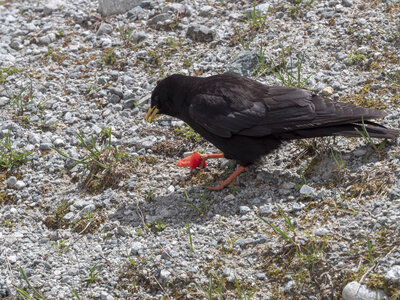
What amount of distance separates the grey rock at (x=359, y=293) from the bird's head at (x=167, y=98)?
2.95 meters

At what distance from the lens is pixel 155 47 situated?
26.9 ft

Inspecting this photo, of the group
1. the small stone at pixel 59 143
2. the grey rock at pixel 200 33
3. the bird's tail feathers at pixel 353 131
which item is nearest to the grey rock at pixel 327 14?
the grey rock at pixel 200 33

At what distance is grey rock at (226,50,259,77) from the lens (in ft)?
24.3

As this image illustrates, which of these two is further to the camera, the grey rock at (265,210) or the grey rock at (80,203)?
the grey rock at (80,203)

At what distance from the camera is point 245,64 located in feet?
24.4

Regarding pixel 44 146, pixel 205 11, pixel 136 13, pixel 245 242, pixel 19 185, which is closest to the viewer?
pixel 245 242

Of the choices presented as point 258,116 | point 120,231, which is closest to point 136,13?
point 258,116

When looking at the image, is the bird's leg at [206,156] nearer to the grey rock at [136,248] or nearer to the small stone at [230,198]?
the small stone at [230,198]

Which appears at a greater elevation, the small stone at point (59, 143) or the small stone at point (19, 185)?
the small stone at point (59, 143)

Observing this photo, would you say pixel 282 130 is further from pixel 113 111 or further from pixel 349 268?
pixel 113 111

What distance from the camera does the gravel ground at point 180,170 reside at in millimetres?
4910

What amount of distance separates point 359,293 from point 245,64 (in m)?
3.76

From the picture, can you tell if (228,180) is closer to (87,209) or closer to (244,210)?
(244,210)

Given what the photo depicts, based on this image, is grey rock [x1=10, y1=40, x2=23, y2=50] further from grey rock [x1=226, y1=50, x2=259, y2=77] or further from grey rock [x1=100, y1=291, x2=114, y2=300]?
grey rock [x1=100, y1=291, x2=114, y2=300]
